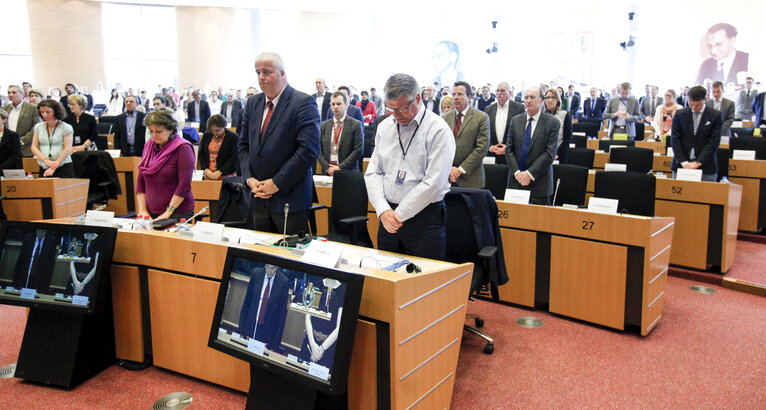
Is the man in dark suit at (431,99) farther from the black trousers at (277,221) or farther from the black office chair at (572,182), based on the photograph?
the black trousers at (277,221)

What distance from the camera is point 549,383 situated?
2.77 metres

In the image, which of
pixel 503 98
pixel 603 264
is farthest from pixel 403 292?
pixel 503 98

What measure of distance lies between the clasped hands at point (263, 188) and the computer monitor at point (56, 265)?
2.45ft

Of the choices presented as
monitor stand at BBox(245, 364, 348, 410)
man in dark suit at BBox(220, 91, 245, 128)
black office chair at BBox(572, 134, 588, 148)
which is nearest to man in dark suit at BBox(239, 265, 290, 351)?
monitor stand at BBox(245, 364, 348, 410)

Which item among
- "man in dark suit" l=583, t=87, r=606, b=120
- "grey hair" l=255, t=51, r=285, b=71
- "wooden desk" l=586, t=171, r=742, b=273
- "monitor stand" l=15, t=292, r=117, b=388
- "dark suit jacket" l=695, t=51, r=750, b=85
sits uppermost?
"dark suit jacket" l=695, t=51, r=750, b=85

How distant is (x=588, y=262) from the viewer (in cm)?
347

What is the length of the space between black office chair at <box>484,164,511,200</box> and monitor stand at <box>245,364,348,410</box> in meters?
2.78

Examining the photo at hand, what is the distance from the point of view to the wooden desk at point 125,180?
6.96 meters

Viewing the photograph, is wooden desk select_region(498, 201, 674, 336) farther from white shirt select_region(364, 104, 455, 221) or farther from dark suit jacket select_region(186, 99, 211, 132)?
dark suit jacket select_region(186, 99, 211, 132)

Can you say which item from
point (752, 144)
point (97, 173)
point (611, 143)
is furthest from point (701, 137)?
point (97, 173)

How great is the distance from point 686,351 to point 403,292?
2.17 meters

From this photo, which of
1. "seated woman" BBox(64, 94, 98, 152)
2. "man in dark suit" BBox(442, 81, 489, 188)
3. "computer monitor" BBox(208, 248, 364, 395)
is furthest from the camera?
"seated woman" BBox(64, 94, 98, 152)

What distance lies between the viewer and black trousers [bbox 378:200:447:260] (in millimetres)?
2658

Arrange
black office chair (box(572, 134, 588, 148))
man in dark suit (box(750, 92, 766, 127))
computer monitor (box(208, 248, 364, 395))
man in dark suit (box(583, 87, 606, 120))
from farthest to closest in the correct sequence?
man in dark suit (box(583, 87, 606, 120)) → man in dark suit (box(750, 92, 766, 127)) → black office chair (box(572, 134, 588, 148)) → computer monitor (box(208, 248, 364, 395))
